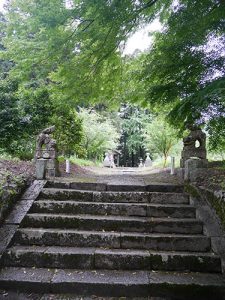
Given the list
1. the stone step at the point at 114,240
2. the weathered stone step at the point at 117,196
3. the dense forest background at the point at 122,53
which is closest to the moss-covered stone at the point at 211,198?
the weathered stone step at the point at 117,196

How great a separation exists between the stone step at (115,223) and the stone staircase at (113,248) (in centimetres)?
2

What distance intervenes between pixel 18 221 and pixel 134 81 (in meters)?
4.29

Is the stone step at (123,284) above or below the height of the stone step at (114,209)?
below

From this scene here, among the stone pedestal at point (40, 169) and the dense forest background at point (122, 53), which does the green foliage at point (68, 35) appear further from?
the stone pedestal at point (40, 169)

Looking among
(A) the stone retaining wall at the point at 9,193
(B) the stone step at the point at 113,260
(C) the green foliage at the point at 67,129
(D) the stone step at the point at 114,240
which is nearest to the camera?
(B) the stone step at the point at 113,260

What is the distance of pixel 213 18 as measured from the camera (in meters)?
4.13

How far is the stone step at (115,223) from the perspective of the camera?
4227mm

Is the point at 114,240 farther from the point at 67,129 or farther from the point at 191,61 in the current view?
the point at 67,129

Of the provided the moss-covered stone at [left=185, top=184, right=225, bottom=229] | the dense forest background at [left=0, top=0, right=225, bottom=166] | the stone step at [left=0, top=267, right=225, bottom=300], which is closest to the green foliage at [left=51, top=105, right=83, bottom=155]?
the dense forest background at [left=0, top=0, right=225, bottom=166]

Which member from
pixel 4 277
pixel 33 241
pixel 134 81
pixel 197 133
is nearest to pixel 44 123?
pixel 134 81

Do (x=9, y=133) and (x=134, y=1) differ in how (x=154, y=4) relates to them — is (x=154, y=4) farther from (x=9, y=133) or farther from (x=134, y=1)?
(x=9, y=133)

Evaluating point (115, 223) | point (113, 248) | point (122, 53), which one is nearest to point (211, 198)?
point (115, 223)

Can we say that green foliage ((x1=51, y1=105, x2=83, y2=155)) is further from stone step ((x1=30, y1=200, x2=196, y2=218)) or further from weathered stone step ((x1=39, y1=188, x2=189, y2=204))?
stone step ((x1=30, y1=200, x2=196, y2=218))

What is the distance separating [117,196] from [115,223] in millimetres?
728
